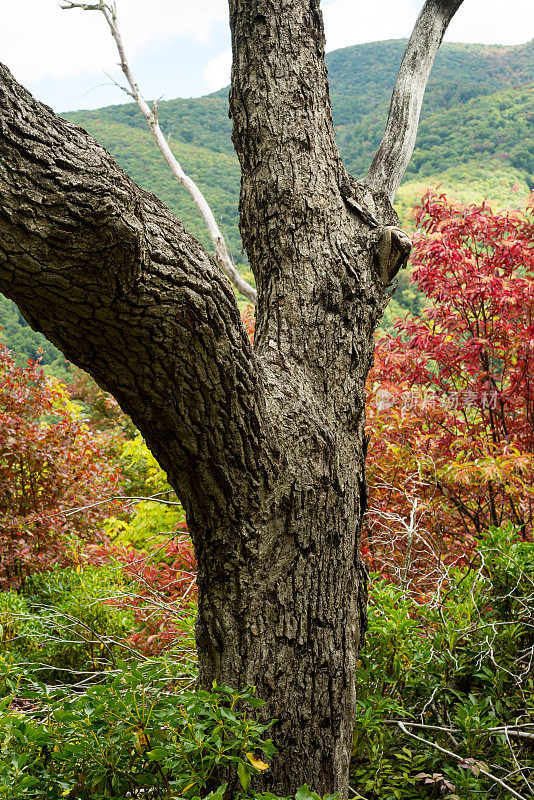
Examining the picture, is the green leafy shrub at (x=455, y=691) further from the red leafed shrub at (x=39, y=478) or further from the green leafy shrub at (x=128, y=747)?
the red leafed shrub at (x=39, y=478)

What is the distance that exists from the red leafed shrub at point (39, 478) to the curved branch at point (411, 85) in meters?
3.35

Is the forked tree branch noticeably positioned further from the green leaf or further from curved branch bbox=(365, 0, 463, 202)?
the green leaf

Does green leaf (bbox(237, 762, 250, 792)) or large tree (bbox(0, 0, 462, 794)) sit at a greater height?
large tree (bbox(0, 0, 462, 794))

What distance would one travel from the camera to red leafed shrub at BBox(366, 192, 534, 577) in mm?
3727

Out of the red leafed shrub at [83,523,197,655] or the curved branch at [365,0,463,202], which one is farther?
the red leafed shrub at [83,523,197,655]

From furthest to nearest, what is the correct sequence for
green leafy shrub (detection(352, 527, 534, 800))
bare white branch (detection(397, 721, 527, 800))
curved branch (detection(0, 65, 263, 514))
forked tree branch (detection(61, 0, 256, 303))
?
1. forked tree branch (detection(61, 0, 256, 303))
2. green leafy shrub (detection(352, 527, 534, 800))
3. bare white branch (detection(397, 721, 527, 800))
4. curved branch (detection(0, 65, 263, 514))

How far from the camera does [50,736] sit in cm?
142

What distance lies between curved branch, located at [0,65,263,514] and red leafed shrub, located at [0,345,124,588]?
3.13m

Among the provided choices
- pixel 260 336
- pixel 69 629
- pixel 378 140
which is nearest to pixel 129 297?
pixel 260 336

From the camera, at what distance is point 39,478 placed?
475 cm

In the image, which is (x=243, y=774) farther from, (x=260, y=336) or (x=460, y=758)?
(x=260, y=336)

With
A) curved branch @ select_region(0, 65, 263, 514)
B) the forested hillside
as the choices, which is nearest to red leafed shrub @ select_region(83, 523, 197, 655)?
curved branch @ select_region(0, 65, 263, 514)

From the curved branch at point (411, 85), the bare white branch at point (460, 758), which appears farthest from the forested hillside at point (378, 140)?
the bare white branch at point (460, 758)

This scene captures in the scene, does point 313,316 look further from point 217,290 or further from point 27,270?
point 27,270
